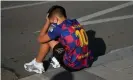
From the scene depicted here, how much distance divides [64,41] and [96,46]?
175 centimetres

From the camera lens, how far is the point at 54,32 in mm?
5371

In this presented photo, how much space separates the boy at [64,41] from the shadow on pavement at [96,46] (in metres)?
0.79

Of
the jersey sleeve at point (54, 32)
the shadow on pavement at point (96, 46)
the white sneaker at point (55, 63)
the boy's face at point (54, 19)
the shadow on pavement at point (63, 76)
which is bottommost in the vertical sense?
the shadow on pavement at point (96, 46)

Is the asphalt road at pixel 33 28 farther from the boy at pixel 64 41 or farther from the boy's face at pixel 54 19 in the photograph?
the boy's face at pixel 54 19

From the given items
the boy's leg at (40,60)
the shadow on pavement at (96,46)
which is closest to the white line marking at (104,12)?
the shadow on pavement at (96,46)

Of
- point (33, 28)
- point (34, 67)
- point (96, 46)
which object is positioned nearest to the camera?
point (34, 67)

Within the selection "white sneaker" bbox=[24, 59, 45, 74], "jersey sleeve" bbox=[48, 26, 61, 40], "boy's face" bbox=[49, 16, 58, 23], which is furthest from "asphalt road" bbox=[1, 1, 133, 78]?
"boy's face" bbox=[49, 16, 58, 23]

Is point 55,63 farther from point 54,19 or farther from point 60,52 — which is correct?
point 54,19

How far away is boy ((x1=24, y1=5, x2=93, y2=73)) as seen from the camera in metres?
5.38

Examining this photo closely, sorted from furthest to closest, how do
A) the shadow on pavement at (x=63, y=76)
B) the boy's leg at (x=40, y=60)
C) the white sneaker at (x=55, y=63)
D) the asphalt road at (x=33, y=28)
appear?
the asphalt road at (x=33, y=28) → the white sneaker at (x=55, y=63) → the boy's leg at (x=40, y=60) → the shadow on pavement at (x=63, y=76)

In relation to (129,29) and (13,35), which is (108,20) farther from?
(13,35)

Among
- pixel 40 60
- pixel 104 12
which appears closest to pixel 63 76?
pixel 40 60

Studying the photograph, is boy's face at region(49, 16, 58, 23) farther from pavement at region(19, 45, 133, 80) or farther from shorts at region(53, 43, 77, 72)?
pavement at region(19, 45, 133, 80)

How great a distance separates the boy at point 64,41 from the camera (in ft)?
17.6
